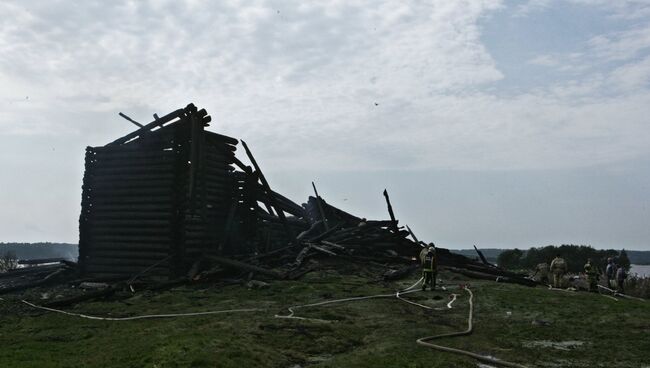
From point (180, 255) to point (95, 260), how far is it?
11.9 feet

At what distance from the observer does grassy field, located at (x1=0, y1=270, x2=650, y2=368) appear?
24.2ft

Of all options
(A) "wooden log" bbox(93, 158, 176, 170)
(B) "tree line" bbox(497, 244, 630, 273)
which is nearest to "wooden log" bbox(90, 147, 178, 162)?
(A) "wooden log" bbox(93, 158, 176, 170)

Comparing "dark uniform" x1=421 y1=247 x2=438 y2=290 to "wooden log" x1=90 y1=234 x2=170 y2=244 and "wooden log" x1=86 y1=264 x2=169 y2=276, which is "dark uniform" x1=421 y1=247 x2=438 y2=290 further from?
"wooden log" x1=90 y1=234 x2=170 y2=244

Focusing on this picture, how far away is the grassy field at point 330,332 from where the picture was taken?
291 inches

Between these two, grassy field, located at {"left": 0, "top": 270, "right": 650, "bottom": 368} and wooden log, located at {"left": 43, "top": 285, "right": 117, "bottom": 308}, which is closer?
grassy field, located at {"left": 0, "top": 270, "right": 650, "bottom": 368}

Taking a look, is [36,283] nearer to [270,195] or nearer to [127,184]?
[127,184]

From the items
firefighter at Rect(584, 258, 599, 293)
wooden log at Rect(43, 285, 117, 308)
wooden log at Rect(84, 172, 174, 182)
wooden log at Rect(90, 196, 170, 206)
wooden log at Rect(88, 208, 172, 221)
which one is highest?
wooden log at Rect(84, 172, 174, 182)

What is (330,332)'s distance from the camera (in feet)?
30.7

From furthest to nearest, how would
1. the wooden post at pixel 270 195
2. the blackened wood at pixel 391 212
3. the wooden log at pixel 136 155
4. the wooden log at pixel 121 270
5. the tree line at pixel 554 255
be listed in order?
the tree line at pixel 554 255
the blackened wood at pixel 391 212
the wooden post at pixel 270 195
the wooden log at pixel 136 155
the wooden log at pixel 121 270

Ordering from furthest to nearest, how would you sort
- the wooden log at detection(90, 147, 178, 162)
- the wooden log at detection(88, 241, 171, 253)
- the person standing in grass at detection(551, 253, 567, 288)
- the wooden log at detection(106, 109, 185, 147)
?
the wooden log at detection(90, 147, 178, 162), the wooden log at detection(106, 109, 185, 147), the wooden log at detection(88, 241, 171, 253), the person standing in grass at detection(551, 253, 567, 288)

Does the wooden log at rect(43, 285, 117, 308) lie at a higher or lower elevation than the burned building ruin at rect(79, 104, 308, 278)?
lower

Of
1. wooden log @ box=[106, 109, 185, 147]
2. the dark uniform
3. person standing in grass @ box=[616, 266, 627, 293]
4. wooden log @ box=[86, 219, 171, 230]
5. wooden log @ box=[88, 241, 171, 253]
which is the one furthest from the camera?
person standing in grass @ box=[616, 266, 627, 293]

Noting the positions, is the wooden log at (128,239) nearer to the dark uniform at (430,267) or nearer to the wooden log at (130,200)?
the wooden log at (130,200)

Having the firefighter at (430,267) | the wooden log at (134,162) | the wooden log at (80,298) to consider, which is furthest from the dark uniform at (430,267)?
the wooden log at (134,162)
